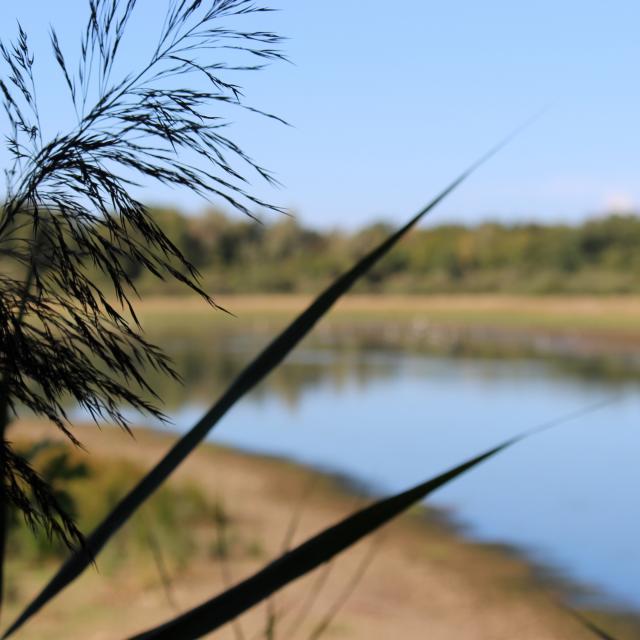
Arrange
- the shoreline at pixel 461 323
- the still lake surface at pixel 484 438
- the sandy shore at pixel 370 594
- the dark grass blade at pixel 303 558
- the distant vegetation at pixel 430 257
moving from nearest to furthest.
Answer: the dark grass blade at pixel 303 558
the sandy shore at pixel 370 594
the still lake surface at pixel 484 438
the shoreline at pixel 461 323
the distant vegetation at pixel 430 257

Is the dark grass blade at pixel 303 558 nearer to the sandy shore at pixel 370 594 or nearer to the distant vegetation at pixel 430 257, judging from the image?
the sandy shore at pixel 370 594

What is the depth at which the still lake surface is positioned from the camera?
7.51 meters

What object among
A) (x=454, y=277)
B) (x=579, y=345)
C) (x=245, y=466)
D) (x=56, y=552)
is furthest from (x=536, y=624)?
(x=454, y=277)

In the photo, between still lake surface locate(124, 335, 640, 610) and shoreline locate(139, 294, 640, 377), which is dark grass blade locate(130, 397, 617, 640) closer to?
still lake surface locate(124, 335, 640, 610)

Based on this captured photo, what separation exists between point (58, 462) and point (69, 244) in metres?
2.05

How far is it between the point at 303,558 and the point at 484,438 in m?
11.1

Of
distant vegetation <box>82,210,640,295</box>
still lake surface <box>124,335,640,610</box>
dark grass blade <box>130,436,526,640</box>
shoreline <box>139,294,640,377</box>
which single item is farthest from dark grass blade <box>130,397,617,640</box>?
distant vegetation <box>82,210,640,295</box>

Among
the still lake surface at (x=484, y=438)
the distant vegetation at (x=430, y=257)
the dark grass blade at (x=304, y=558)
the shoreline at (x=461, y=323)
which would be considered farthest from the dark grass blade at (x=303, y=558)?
the distant vegetation at (x=430, y=257)

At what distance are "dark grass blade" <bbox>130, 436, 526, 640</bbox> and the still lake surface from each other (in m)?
1.97

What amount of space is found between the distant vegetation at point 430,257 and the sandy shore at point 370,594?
99.3 ft

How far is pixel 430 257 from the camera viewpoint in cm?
4372

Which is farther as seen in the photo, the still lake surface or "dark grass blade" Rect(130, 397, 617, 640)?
the still lake surface

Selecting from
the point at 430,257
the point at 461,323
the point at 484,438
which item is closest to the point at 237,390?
the point at 484,438

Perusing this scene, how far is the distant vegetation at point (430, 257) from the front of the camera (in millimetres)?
40000
